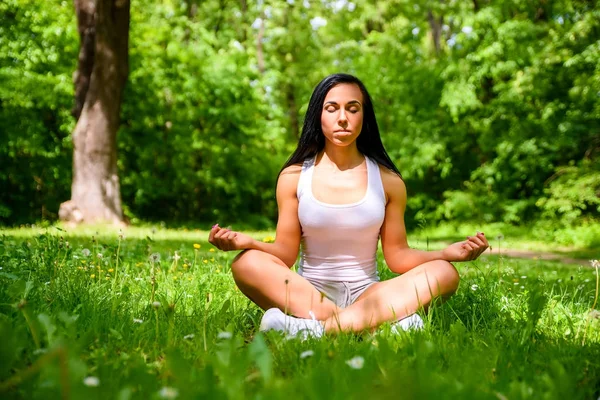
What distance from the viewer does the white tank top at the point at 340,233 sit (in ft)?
9.73

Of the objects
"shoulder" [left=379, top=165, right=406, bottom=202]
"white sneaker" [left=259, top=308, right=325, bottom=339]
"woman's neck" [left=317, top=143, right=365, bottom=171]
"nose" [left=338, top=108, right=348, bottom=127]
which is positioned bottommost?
"white sneaker" [left=259, top=308, right=325, bottom=339]

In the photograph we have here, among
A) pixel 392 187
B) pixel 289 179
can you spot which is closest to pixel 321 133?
pixel 289 179

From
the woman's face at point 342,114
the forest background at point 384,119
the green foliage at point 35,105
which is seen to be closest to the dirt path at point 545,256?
the forest background at point 384,119

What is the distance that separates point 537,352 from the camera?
7.10ft

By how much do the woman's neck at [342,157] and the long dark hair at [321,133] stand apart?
8 cm

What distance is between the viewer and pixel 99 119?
10.1 meters

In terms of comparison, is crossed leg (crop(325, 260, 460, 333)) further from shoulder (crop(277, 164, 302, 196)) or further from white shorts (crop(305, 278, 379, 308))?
shoulder (crop(277, 164, 302, 196))

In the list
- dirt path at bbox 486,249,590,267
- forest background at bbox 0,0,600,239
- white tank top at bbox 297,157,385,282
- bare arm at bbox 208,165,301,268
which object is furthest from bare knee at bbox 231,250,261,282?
forest background at bbox 0,0,600,239

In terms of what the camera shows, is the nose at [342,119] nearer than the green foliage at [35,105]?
Yes

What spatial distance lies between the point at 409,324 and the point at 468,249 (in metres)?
0.43

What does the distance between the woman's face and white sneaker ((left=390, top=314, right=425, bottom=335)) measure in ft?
3.07

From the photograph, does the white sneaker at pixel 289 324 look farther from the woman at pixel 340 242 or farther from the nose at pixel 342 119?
the nose at pixel 342 119

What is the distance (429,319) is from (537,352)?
19.0 inches

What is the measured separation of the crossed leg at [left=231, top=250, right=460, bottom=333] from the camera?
105 inches
